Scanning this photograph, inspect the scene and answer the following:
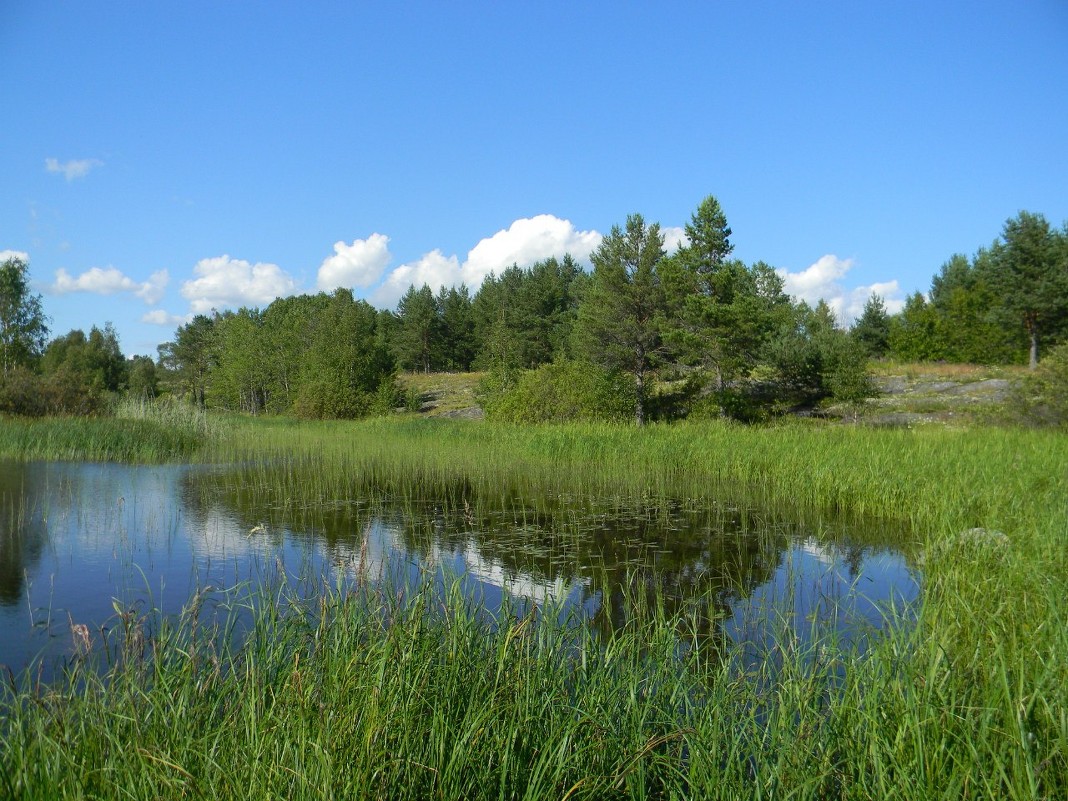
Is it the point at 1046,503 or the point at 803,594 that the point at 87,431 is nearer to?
the point at 803,594

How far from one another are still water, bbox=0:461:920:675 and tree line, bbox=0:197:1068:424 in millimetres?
14991

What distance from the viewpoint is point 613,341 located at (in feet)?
100.0

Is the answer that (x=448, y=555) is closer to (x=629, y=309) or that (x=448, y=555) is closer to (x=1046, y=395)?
(x=1046, y=395)

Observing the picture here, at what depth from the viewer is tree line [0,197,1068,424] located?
26516 millimetres

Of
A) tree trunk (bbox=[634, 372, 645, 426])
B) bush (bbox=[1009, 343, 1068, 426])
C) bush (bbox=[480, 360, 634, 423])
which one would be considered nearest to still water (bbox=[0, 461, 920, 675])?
bush (bbox=[1009, 343, 1068, 426])

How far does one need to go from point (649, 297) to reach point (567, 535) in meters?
22.6

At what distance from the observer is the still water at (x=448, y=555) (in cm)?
543

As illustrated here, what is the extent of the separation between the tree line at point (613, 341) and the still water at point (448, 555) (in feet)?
49.2

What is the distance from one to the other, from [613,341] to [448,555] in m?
23.7

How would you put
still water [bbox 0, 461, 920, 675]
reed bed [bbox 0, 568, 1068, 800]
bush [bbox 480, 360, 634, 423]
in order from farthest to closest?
bush [bbox 480, 360, 634, 423] < still water [bbox 0, 461, 920, 675] < reed bed [bbox 0, 568, 1068, 800]

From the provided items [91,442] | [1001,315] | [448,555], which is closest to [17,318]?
[91,442]

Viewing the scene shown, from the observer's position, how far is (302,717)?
240 cm

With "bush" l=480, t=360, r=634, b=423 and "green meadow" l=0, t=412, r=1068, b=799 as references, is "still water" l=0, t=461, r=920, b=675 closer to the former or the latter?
"green meadow" l=0, t=412, r=1068, b=799

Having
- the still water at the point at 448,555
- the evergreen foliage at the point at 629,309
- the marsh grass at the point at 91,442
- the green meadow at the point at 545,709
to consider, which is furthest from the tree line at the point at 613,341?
the green meadow at the point at 545,709
